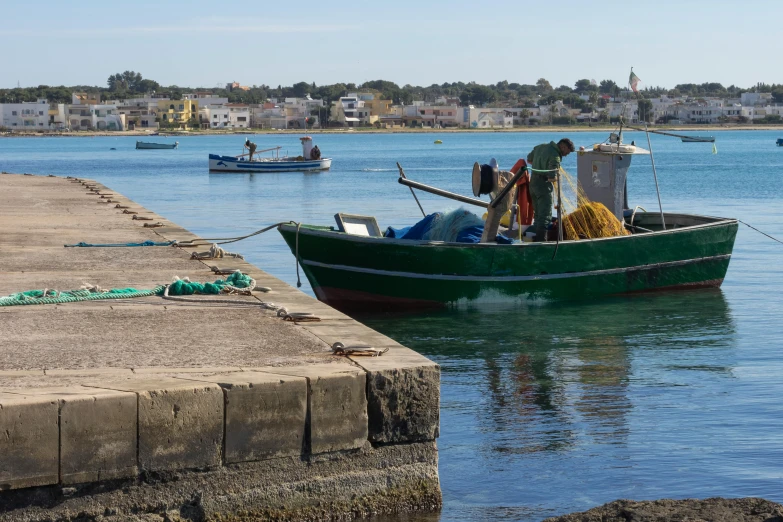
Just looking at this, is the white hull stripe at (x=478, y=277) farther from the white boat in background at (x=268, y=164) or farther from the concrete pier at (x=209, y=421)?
the white boat in background at (x=268, y=164)

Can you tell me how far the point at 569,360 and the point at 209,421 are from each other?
23.5 ft

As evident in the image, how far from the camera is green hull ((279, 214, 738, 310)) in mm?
14070

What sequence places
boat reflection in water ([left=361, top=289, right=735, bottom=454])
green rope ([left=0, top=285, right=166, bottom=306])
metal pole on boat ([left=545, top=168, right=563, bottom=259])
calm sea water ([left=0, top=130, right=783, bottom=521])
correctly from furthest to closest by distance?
1. metal pole on boat ([left=545, top=168, right=563, bottom=259])
2. boat reflection in water ([left=361, top=289, right=735, bottom=454])
3. green rope ([left=0, top=285, right=166, bottom=306])
4. calm sea water ([left=0, top=130, right=783, bottom=521])

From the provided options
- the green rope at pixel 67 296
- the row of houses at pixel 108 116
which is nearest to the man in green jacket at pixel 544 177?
the green rope at pixel 67 296

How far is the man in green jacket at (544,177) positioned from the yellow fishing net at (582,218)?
12.0 inches

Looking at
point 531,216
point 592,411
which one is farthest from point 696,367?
point 531,216

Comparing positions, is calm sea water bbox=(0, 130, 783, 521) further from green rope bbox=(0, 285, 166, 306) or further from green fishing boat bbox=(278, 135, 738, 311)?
green rope bbox=(0, 285, 166, 306)

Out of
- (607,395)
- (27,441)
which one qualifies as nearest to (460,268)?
(607,395)

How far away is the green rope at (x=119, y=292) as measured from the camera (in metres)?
8.38

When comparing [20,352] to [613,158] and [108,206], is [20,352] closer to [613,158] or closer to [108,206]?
[613,158]

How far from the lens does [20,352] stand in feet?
21.7

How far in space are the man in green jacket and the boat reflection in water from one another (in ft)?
3.94

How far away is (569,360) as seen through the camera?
1211cm

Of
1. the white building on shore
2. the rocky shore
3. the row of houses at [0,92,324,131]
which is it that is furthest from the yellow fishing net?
the white building on shore
